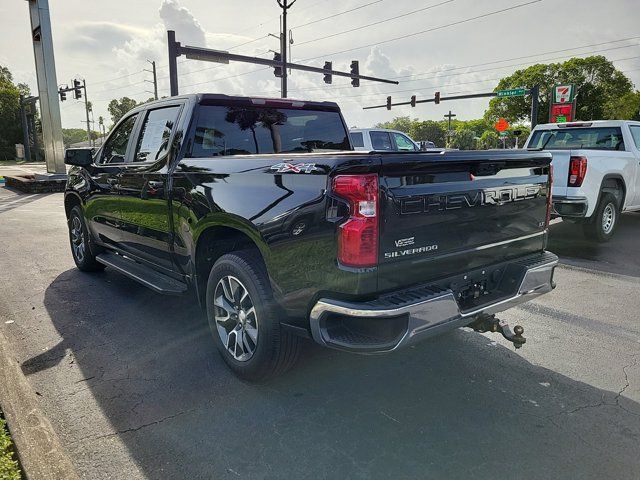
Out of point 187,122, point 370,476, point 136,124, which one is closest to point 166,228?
point 187,122

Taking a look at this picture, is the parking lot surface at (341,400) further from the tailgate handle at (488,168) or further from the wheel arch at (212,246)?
the tailgate handle at (488,168)

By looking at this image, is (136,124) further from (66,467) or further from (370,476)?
(370,476)

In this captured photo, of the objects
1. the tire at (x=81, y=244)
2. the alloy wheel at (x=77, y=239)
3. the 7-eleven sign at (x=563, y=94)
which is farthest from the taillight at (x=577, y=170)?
the 7-eleven sign at (x=563, y=94)

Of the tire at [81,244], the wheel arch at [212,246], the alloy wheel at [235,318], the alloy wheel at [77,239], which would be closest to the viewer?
the alloy wheel at [235,318]

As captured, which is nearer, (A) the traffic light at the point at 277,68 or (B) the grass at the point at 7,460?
(B) the grass at the point at 7,460

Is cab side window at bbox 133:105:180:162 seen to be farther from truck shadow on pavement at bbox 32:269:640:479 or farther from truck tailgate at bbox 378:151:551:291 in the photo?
truck tailgate at bbox 378:151:551:291

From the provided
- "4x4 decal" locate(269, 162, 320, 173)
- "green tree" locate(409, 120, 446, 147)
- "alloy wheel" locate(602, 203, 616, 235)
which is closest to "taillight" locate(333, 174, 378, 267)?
"4x4 decal" locate(269, 162, 320, 173)

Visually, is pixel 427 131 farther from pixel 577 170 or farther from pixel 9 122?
pixel 577 170

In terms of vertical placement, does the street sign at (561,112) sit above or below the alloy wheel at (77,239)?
above

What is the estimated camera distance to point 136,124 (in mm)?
4875

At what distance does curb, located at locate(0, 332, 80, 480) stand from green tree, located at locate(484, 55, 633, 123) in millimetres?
63026

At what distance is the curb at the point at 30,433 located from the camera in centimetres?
241

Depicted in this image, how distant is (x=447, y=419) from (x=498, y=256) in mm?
1124

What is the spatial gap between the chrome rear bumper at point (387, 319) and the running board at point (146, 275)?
177 centimetres
